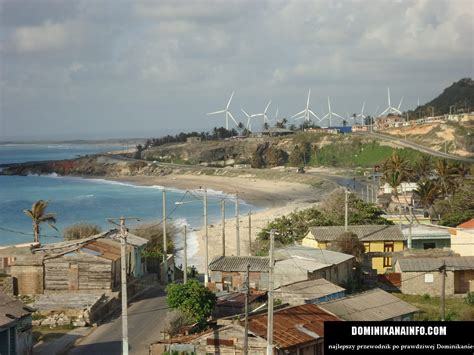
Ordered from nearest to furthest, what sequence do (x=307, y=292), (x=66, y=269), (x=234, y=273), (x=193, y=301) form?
(x=193, y=301) → (x=307, y=292) → (x=66, y=269) → (x=234, y=273)

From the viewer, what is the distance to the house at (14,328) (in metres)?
23.7

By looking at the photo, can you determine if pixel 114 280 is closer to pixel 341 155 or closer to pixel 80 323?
pixel 80 323

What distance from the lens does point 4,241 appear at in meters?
70.5

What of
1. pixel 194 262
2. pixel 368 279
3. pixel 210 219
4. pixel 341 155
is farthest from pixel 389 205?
pixel 341 155

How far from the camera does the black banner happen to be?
1822 centimetres

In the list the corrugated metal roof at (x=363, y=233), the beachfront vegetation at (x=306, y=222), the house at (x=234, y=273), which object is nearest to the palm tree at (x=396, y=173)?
the beachfront vegetation at (x=306, y=222)

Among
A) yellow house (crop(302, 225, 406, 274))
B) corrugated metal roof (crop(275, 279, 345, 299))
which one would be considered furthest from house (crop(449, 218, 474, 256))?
corrugated metal roof (crop(275, 279, 345, 299))

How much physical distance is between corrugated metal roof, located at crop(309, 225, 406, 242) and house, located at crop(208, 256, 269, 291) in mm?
8075

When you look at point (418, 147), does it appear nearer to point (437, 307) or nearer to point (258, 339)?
point (437, 307)

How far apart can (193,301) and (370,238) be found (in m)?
18.3

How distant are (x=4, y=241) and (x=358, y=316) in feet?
163

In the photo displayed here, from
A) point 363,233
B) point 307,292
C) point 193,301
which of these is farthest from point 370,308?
point 363,233

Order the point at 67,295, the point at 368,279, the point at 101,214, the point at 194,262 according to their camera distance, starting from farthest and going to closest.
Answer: the point at 101,214
the point at 194,262
the point at 368,279
the point at 67,295

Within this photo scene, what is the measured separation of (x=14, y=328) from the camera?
2406 centimetres
